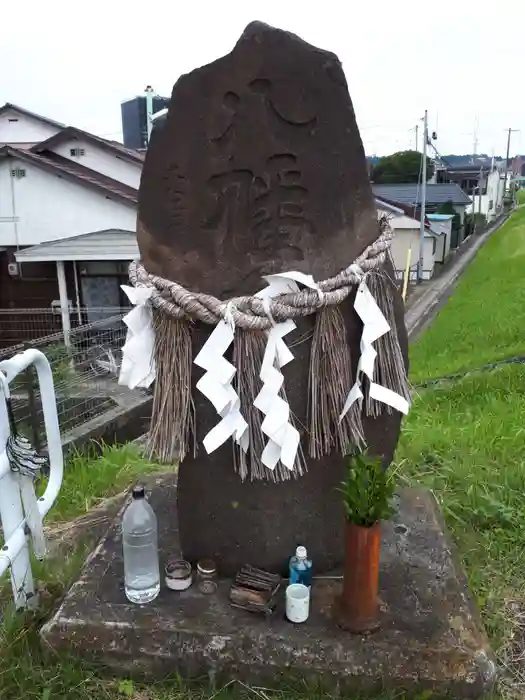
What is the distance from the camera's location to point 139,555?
2.38 metres

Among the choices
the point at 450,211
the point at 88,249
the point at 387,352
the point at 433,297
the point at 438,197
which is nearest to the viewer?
the point at 387,352

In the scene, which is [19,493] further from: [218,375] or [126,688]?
[218,375]

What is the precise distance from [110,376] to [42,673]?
17.6ft

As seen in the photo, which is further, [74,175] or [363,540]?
[74,175]

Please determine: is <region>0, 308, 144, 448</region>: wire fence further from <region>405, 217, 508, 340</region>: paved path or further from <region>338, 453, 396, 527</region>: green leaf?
<region>405, 217, 508, 340</region>: paved path

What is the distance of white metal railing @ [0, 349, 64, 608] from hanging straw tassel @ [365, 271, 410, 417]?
4.35ft

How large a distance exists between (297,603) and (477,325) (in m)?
10.3

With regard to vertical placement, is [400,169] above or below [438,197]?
above

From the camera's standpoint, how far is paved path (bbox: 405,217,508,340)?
50.9 feet

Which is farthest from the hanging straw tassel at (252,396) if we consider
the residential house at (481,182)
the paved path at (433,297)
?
the residential house at (481,182)

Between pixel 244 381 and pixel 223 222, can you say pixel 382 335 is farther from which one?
pixel 223 222

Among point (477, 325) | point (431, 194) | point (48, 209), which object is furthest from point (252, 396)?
point (431, 194)

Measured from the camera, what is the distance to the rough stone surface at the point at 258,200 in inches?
83.0

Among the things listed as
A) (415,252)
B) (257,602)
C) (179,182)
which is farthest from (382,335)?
(415,252)
